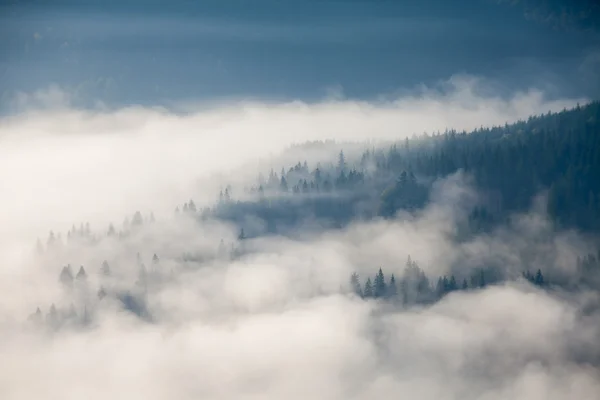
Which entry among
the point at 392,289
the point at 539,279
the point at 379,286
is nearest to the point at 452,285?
the point at 392,289

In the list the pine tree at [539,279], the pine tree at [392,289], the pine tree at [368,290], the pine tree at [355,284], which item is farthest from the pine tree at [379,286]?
the pine tree at [539,279]

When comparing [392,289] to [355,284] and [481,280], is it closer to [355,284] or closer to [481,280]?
[355,284]

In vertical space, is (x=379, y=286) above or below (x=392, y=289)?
above

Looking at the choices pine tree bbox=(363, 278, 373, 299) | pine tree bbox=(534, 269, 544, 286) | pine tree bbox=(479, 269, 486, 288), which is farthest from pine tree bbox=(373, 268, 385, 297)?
pine tree bbox=(534, 269, 544, 286)

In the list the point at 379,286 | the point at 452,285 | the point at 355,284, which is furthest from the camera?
the point at 355,284

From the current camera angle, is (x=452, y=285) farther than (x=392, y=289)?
Yes

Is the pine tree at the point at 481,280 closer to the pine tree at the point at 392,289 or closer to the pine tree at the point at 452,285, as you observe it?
the pine tree at the point at 452,285

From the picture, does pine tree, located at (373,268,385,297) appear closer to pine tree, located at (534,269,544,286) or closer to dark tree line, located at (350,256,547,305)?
dark tree line, located at (350,256,547,305)

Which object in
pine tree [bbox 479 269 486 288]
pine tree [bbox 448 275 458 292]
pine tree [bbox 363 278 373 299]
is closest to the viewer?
pine tree [bbox 363 278 373 299]

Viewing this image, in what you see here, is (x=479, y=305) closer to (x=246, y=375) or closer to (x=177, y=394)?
(x=246, y=375)

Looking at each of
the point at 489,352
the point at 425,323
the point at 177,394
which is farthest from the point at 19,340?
the point at 489,352

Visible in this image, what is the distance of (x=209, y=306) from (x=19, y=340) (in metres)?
42.8

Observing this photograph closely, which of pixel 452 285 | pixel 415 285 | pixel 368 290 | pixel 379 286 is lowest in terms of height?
pixel 452 285

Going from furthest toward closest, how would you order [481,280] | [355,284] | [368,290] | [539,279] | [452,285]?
[539,279], [355,284], [481,280], [452,285], [368,290]
